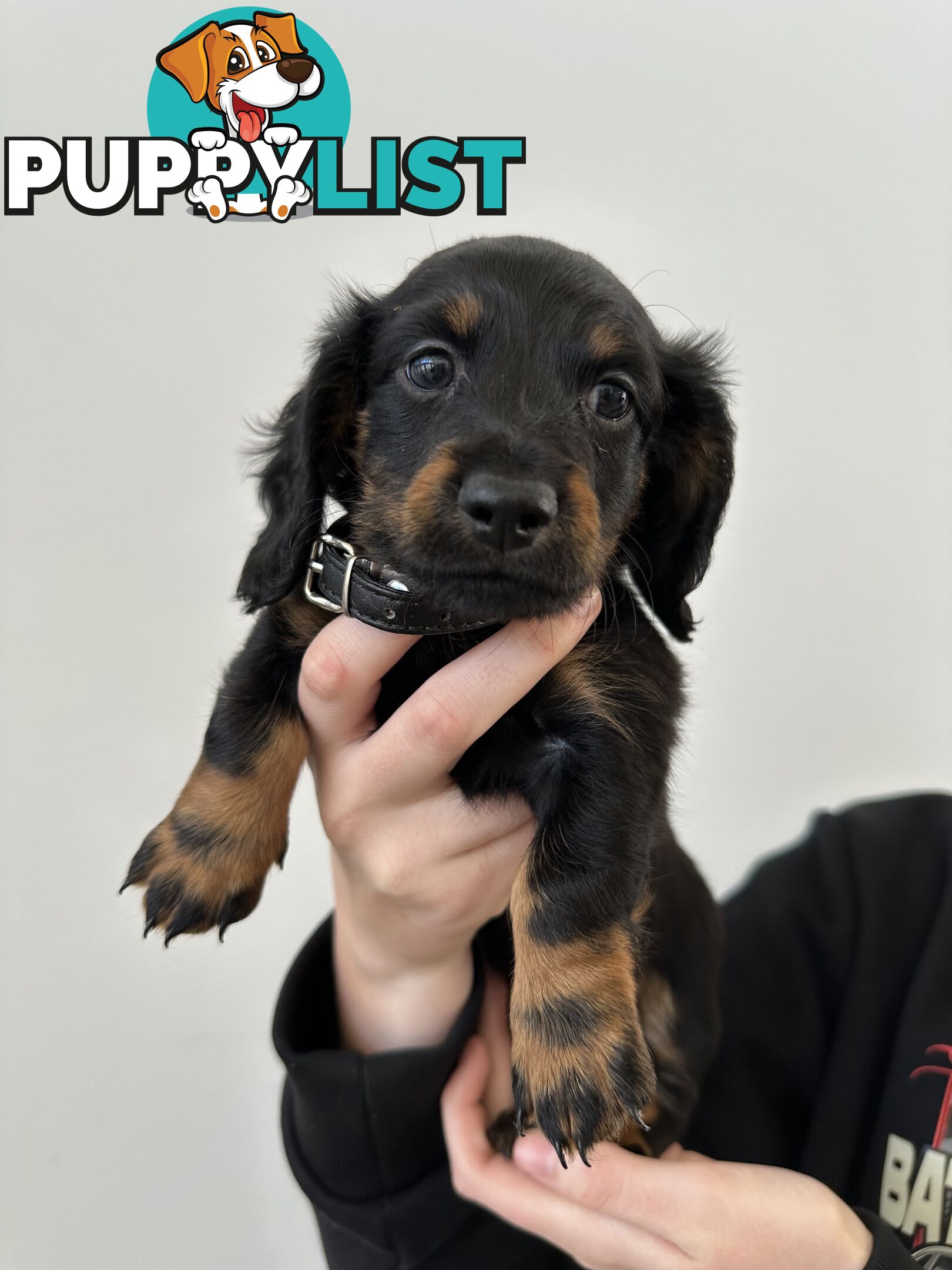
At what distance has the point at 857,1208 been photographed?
1636 mm

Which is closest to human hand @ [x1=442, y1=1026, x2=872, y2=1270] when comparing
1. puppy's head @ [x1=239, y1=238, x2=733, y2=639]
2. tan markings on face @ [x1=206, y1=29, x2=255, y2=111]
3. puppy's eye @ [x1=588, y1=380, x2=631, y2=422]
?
puppy's head @ [x1=239, y1=238, x2=733, y2=639]

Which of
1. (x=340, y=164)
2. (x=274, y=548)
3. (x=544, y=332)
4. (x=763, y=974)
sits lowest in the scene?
(x=763, y=974)

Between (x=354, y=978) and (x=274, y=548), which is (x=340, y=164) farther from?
(x=354, y=978)

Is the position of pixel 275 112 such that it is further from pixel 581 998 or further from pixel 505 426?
pixel 581 998

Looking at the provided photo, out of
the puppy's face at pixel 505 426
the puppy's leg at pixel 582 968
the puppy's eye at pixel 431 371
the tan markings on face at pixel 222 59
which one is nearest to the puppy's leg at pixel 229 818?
the puppy's face at pixel 505 426

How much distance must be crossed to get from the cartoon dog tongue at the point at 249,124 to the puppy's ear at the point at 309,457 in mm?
766

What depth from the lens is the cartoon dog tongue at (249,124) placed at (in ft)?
Result: 7.03

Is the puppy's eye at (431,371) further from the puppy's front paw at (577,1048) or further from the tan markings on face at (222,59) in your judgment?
the tan markings on face at (222,59)

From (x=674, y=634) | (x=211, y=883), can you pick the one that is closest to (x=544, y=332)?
(x=674, y=634)

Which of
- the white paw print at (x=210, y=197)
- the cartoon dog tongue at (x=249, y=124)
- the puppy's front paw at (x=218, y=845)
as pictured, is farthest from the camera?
the white paw print at (x=210, y=197)

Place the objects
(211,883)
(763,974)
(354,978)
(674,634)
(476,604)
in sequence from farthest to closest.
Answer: (763,974), (354,978), (674,634), (211,883), (476,604)

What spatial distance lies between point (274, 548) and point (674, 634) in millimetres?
673

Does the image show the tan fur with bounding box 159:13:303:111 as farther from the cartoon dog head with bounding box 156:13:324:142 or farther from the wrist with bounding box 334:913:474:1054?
the wrist with bounding box 334:913:474:1054

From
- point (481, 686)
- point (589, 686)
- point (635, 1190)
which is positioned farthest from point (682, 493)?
point (635, 1190)
